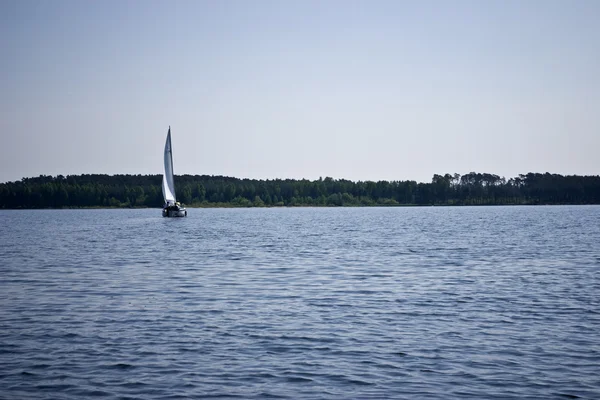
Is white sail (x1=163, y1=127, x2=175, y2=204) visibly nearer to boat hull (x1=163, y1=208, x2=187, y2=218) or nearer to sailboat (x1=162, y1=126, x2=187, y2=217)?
sailboat (x1=162, y1=126, x2=187, y2=217)

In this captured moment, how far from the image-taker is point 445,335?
834 inches

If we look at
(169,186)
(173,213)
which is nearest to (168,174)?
(169,186)

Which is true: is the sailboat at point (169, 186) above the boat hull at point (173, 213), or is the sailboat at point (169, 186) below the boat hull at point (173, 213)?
above

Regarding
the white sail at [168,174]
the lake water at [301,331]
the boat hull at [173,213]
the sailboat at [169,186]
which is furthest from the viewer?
the boat hull at [173,213]

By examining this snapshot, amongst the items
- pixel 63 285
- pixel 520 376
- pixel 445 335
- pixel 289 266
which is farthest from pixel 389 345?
pixel 289 266

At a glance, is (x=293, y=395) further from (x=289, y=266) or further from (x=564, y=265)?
(x=564, y=265)

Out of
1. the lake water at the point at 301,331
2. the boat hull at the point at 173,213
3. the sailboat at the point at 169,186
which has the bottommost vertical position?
the lake water at the point at 301,331

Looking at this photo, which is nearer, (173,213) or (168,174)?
(168,174)

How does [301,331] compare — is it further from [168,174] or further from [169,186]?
[169,186]

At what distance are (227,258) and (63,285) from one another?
718 inches

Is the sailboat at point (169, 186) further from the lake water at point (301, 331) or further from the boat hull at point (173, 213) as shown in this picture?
the lake water at point (301, 331)

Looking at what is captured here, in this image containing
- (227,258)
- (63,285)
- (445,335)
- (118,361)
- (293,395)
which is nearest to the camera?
(293,395)

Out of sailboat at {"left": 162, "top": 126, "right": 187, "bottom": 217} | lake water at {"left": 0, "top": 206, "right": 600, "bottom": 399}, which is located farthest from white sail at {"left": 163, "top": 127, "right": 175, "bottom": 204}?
lake water at {"left": 0, "top": 206, "right": 600, "bottom": 399}

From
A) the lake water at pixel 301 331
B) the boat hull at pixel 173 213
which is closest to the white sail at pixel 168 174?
the boat hull at pixel 173 213
